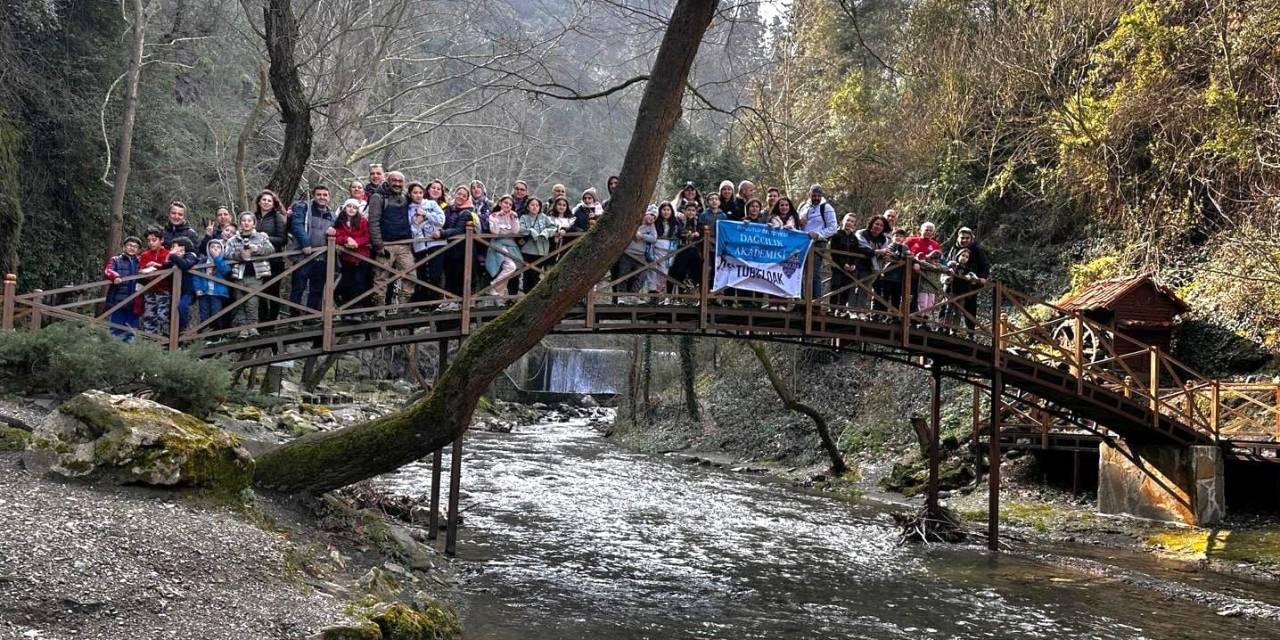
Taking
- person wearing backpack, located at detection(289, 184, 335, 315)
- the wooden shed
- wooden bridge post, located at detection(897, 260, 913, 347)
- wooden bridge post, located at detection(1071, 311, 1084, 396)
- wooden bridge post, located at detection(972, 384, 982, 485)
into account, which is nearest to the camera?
person wearing backpack, located at detection(289, 184, 335, 315)

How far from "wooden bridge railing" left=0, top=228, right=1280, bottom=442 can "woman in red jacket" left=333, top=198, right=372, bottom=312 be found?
5 centimetres

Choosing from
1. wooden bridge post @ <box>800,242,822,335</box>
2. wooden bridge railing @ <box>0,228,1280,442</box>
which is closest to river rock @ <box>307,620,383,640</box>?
wooden bridge railing @ <box>0,228,1280,442</box>

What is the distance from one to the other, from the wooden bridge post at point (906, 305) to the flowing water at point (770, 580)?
2.89 meters

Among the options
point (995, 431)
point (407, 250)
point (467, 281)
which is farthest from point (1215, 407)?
point (407, 250)

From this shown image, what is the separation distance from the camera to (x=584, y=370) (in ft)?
156

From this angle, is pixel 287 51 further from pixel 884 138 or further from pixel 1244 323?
pixel 884 138

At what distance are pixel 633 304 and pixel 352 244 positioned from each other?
352 cm

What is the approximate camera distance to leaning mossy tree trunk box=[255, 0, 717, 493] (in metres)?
9.08

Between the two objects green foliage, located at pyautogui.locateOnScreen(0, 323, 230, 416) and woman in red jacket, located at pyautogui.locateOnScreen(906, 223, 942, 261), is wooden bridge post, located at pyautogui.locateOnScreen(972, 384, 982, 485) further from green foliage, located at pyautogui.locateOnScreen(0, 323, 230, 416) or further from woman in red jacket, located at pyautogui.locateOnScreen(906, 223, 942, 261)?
green foliage, located at pyautogui.locateOnScreen(0, 323, 230, 416)

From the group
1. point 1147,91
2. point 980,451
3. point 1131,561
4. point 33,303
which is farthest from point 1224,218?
point 33,303

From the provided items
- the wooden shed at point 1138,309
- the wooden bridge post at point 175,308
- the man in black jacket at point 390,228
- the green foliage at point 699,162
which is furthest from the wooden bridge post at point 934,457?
the green foliage at point 699,162

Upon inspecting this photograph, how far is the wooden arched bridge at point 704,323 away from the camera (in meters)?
11.0

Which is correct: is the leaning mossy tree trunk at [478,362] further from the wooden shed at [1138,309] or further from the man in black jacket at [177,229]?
the wooden shed at [1138,309]

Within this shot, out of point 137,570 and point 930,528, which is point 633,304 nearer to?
point 930,528
